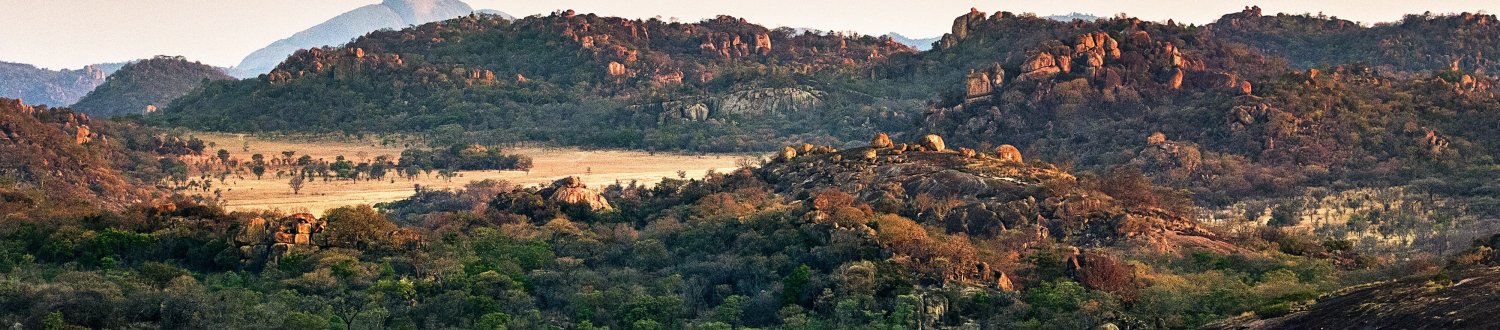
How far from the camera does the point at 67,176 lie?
56031mm

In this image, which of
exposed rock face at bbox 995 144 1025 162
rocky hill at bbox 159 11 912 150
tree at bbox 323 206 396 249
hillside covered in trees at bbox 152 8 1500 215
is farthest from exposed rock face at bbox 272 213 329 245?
rocky hill at bbox 159 11 912 150

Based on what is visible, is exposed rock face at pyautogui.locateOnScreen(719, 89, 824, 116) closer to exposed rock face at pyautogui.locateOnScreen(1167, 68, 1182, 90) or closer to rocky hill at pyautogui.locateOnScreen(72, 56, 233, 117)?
exposed rock face at pyautogui.locateOnScreen(1167, 68, 1182, 90)

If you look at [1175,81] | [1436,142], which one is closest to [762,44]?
[1175,81]

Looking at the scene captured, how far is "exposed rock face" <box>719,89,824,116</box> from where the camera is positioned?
9162cm

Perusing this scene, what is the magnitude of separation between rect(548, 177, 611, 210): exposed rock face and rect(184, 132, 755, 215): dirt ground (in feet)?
28.5

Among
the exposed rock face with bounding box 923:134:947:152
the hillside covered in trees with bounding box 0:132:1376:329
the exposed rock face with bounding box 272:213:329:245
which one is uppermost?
the exposed rock face with bounding box 923:134:947:152

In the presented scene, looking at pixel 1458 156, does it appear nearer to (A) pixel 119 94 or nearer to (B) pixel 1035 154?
(B) pixel 1035 154

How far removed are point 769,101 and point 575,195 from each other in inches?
1994

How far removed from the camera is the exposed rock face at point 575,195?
1687 inches

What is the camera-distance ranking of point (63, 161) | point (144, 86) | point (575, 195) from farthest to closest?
point (144, 86)
point (63, 161)
point (575, 195)

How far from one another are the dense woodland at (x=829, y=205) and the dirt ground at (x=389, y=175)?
7.01ft

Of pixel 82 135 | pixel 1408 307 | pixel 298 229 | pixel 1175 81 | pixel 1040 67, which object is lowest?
pixel 1408 307

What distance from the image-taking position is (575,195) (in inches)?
1693

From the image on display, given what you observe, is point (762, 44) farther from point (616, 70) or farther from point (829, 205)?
point (829, 205)
